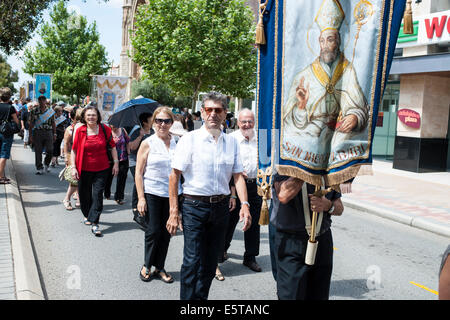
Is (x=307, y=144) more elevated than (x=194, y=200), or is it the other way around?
(x=307, y=144)

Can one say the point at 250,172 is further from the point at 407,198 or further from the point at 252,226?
the point at 407,198

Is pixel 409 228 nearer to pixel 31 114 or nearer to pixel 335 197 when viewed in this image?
pixel 335 197

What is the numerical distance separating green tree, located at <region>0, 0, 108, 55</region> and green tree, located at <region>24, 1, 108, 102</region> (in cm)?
3842

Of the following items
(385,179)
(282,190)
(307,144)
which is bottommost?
(385,179)

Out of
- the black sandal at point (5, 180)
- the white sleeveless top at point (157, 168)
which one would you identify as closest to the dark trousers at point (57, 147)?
the black sandal at point (5, 180)

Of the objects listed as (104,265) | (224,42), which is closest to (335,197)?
(104,265)

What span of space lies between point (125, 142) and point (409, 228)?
5514mm

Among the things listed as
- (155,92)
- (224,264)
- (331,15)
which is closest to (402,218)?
(224,264)

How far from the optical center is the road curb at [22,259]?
14.2 ft

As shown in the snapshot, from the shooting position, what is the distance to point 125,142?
366 inches

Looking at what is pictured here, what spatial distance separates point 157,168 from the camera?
16.9ft

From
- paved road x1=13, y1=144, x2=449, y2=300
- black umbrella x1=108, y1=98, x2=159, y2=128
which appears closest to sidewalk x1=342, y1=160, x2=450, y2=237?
paved road x1=13, y1=144, x2=449, y2=300

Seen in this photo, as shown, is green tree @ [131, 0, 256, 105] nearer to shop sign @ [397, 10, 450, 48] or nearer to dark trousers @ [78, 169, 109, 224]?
shop sign @ [397, 10, 450, 48]

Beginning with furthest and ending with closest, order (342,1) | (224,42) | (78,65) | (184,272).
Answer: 1. (78,65)
2. (224,42)
3. (184,272)
4. (342,1)
